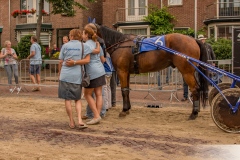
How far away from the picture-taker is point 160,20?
27.4 m

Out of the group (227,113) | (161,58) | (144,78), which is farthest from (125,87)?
(144,78)

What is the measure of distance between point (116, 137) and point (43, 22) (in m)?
26.4

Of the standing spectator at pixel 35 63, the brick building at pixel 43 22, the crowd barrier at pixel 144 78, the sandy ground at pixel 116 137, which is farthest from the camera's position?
the brick building at pixel 43 22

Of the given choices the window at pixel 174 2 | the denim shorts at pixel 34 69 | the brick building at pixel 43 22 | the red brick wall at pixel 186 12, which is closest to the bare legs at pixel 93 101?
the denim shorts at pixel 34 69

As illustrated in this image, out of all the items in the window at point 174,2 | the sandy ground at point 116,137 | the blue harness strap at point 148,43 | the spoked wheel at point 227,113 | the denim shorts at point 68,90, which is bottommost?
the sandy ground at point 116,137

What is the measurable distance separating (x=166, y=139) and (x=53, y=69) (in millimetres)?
7706

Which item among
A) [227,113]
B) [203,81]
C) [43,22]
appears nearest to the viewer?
[227,113]

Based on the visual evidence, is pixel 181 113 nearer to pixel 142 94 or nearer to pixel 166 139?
pixel 166 139

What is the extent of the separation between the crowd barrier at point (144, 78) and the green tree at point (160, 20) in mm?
14928

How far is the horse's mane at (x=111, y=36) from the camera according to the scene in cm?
816

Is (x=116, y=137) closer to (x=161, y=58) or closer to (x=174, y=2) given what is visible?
(x=161, y=58)

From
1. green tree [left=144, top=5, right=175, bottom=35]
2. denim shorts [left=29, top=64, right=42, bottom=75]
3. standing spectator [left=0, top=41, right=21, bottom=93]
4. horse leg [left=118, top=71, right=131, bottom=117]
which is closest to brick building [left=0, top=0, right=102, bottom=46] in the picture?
green tree [left=144, top=5, right=175, bottom=35]

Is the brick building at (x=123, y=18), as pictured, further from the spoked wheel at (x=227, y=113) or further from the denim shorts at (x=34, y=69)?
the spoked wheel at (x=227, y=113)

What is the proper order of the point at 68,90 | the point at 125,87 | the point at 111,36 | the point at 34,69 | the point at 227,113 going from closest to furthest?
the point at 227,113, the point at 68,90, the point at 125,87, the point at 111,36, the point at 34,69
